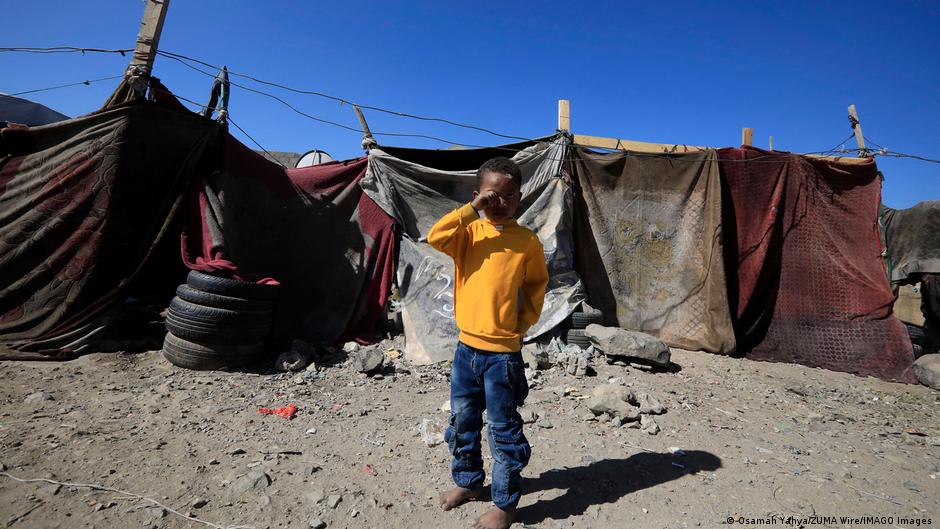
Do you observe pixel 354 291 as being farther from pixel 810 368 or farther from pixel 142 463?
pixel 810 368

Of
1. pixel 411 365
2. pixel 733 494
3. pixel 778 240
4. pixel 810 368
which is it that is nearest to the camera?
pixel 733 494

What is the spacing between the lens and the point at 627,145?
19.2 ft

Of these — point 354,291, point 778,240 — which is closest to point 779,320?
point 778,240

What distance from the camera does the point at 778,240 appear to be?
5.52 meters

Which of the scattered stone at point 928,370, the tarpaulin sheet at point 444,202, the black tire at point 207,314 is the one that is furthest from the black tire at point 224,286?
the scattered stone at point 928,370

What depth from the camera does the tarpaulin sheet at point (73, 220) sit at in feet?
13.9

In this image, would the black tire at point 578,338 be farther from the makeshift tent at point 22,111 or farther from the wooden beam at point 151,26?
the makeshift tent at point 22,111

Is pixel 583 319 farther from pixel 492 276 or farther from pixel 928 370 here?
pixel 928 370

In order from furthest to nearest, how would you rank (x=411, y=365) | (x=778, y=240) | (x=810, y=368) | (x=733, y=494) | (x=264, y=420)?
(x=778, y=240) < (x=810, y=368) < (x=411, y=365) < (x=264, y=420) < (x=733, y=494)

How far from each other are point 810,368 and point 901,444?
2.12m

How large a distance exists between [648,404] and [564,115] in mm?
3677

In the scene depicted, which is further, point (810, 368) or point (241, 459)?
point (810, 368)

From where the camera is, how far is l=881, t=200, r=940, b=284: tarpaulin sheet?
699 cm

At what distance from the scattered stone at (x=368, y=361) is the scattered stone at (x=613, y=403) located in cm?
193
